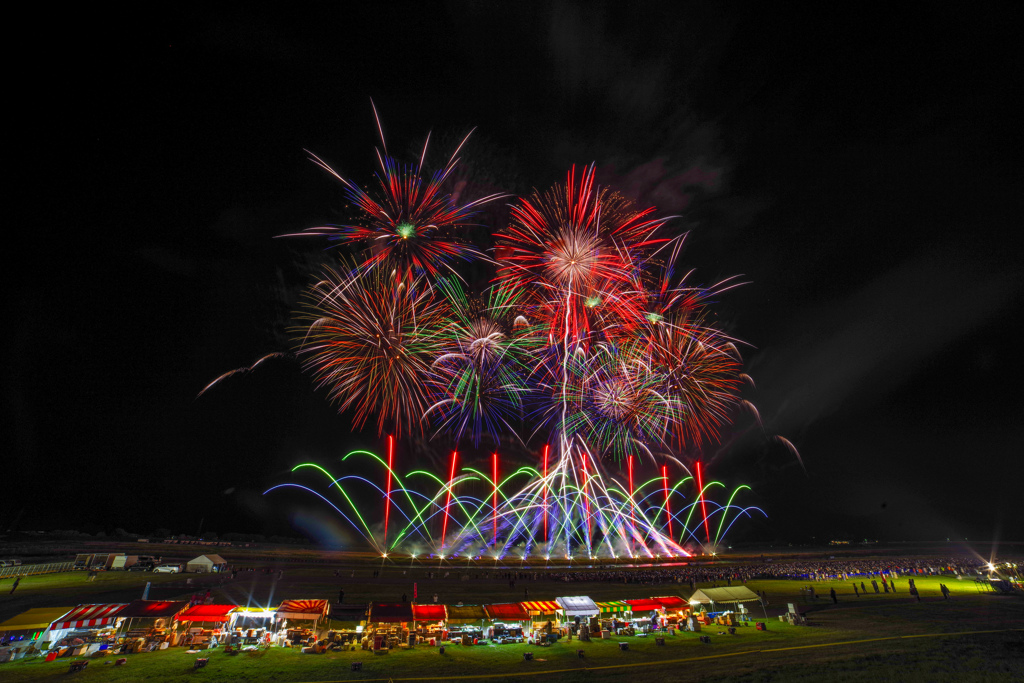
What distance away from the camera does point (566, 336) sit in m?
36.2

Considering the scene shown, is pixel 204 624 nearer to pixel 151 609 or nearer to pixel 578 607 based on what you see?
pixel 151 609

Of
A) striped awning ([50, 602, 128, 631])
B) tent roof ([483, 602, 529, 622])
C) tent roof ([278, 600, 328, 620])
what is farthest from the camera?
tent roof ([483, 602, 529, 622])

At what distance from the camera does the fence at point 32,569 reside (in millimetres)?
34125

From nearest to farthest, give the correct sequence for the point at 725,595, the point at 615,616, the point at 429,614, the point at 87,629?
1. the point at 87,629
2. the point at 429,614
3. the point at 615,616
4. the point at 725,595

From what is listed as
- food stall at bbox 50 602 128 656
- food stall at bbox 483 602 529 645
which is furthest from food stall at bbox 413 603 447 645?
food stall at bbox 50 602 128 656

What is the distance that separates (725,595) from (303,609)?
23619 millimetres

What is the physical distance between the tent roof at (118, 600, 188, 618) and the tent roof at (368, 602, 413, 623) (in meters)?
9.15

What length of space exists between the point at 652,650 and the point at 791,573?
38607mm

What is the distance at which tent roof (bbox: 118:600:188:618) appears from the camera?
66.6 feet

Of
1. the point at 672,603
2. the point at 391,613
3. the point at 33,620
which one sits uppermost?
the point at 33,620

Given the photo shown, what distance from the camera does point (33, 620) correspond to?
1912cm

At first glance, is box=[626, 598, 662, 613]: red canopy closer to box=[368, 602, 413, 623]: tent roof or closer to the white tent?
box=[368, 602, 413, 623]: tent roof

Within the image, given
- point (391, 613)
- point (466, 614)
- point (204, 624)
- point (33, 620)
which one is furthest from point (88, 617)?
point (466, 614)

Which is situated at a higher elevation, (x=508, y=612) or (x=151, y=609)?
(x=151, y=609)
